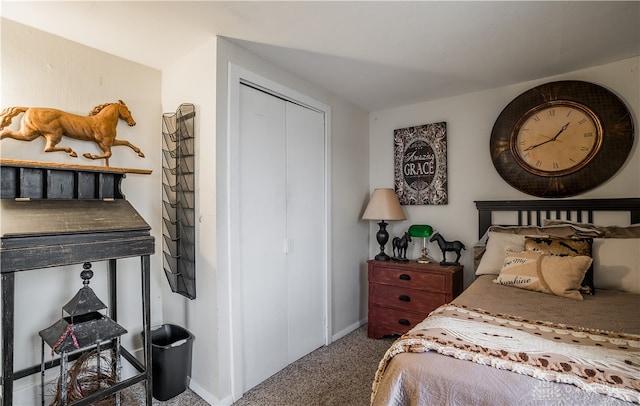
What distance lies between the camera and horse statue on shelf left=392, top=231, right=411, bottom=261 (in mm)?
3084

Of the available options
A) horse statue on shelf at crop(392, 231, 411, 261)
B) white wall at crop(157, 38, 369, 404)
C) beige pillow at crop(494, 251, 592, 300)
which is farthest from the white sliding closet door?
beige pillow at crop(494, 251, 592, 300)

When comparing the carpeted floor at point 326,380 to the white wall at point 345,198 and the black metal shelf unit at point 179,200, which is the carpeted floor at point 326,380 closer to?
the white wall at point 345,198

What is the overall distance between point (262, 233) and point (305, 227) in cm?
49

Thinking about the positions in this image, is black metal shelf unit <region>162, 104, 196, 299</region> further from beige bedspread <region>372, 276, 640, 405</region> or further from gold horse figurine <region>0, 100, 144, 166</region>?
beige bedspread <region>372, 276, 640, 405</region>

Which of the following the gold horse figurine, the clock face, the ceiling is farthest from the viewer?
the clock face

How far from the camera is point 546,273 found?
1.89m

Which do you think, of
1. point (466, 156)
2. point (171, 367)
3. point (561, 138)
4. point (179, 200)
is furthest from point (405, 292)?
point (179, 200)

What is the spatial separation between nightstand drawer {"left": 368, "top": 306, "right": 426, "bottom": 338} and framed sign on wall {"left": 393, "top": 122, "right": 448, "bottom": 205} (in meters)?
1.12

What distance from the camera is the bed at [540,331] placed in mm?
956

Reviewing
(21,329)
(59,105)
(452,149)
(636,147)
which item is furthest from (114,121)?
(636,147)

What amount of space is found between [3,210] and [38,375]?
42.0 inches

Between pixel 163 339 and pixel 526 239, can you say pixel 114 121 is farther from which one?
pixel 526 239

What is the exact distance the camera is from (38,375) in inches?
72.4

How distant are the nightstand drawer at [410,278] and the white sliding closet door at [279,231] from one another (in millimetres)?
584
